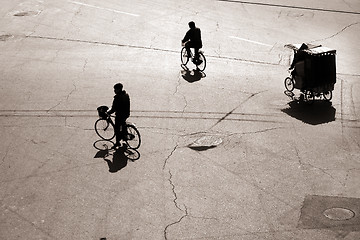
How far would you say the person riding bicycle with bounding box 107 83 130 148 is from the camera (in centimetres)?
1320

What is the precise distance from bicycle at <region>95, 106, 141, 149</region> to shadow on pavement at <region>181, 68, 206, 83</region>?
4.15 meters

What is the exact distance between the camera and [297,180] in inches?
492

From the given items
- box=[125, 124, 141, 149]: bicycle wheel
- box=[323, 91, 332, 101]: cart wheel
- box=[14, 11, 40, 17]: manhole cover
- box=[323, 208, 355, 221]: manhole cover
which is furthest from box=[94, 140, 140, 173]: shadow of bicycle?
box=[14, 11, 40, 17]: manhole cover

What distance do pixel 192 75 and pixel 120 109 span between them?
5.59 metres

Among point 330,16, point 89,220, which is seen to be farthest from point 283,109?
point 330,16

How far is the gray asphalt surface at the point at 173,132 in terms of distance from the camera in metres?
11.1

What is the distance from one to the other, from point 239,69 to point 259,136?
5.01 meters

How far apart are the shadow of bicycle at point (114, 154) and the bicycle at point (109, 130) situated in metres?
0.18

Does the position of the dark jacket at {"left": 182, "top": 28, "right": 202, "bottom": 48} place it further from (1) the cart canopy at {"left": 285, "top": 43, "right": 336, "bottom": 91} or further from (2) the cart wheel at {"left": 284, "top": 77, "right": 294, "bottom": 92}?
(1) the cart canopy at {"left": 285, "top": 43, "right": 336, "bottom": 91}

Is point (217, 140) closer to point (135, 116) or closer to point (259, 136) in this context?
point (259, 136)

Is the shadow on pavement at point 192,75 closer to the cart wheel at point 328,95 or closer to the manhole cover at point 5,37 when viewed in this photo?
the cart wheel at point 328,95

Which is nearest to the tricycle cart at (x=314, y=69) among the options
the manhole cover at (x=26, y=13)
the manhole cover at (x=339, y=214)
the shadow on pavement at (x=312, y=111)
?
the shadow on pavement at (x=312, y=111)

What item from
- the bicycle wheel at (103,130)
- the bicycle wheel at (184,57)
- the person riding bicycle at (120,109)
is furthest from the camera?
the bicycle wheel at (184,57)

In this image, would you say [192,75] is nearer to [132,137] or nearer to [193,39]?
[193,39]
